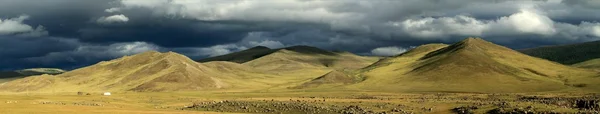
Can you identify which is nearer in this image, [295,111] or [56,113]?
[56,113]

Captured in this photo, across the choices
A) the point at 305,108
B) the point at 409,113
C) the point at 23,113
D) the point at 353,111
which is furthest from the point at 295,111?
the point at 23,113

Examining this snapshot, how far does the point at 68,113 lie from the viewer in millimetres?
56594

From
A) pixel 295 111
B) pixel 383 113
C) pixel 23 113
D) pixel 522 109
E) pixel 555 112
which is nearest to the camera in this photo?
pixel 23 113

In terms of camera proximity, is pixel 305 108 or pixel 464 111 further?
pixel 305 108

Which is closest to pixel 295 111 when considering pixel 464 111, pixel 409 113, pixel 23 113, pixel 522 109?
pixel 409 113

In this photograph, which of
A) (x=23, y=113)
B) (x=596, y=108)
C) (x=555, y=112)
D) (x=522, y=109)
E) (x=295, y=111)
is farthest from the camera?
(x=295, y=111)

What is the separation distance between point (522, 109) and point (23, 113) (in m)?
50.1

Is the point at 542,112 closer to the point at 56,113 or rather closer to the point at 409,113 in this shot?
the point at 409,113

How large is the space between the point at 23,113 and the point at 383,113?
4186 centimetres

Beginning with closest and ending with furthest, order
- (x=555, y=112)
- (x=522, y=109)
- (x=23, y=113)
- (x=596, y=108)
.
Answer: (x=23, y=113) < (x=555, y=112) < (x=522, y=109) < (x=596, y=108)

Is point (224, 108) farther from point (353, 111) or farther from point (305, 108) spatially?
point (353, 111)

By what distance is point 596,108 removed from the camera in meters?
72.2

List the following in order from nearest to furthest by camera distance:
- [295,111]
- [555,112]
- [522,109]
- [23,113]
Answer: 1. [23,113]
2. [555,112]
3. [522,109]
4. [295,111]

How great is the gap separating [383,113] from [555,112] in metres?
21.8
